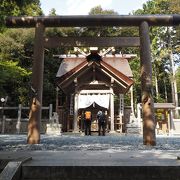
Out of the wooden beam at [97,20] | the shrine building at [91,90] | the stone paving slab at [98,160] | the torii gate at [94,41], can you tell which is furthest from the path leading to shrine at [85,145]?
the shrine building at [91,90]

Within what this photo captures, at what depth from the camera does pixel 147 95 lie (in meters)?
7.68

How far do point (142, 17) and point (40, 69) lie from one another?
11.3 ft

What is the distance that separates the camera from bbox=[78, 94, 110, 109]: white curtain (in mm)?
17969

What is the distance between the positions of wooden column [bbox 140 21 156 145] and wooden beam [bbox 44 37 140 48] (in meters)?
0.48

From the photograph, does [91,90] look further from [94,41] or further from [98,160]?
[98,160]

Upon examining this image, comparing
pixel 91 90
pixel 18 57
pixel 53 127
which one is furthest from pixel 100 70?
pixel 18 57

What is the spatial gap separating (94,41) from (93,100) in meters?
9.77

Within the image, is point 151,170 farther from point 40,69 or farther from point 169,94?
point 169,94

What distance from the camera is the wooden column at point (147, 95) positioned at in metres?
7.51

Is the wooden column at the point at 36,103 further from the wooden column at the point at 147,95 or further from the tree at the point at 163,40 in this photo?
the tree at the point at 163,40

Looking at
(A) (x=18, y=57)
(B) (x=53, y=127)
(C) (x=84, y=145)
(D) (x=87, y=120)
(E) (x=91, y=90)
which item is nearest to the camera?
(C) (x=84, y=145)

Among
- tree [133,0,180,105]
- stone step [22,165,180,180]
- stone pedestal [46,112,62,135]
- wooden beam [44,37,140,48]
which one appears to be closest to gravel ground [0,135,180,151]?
stone step [22,165,180,180]

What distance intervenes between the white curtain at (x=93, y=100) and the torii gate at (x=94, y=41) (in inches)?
378

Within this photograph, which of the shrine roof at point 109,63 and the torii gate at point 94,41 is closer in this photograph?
the torii gate at point 94,41
